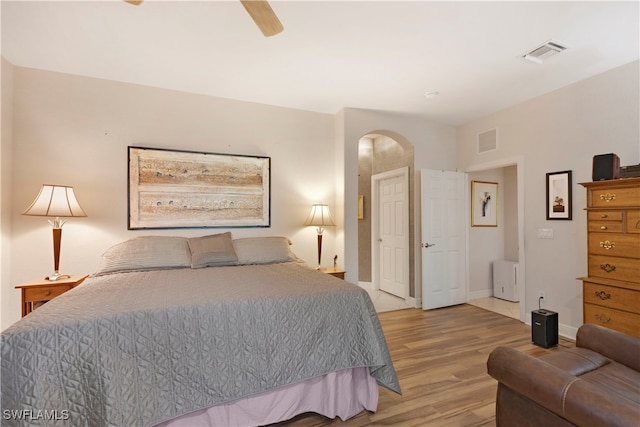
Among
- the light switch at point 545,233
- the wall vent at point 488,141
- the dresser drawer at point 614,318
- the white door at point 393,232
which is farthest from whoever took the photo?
the white door at point 393,232

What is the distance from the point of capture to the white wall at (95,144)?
2.81 meters

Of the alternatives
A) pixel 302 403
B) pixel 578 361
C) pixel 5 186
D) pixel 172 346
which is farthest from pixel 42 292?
pixel 578 361

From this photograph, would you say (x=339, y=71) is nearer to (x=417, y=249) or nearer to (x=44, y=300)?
(x=417, y=249)

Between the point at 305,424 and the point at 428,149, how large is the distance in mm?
3892

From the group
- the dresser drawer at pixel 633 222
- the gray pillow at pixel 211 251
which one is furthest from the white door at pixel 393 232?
the gray pillow at pixel 211 251

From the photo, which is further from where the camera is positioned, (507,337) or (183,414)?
(507,337)

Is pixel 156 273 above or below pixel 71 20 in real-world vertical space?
below

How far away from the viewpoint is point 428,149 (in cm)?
443

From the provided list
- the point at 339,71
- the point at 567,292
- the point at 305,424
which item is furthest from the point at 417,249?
the point at 305,424

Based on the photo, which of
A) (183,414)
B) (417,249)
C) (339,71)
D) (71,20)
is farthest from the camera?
(417,249)

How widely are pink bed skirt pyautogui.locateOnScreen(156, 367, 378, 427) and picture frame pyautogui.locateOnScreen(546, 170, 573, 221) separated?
2925 millimetres

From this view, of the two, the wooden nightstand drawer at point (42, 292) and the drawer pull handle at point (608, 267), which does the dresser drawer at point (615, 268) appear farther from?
the wooden nightstand drawer at point (42, 292)

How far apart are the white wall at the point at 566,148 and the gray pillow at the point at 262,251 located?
9.74ft

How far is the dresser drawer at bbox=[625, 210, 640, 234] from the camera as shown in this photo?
2.31 meters
